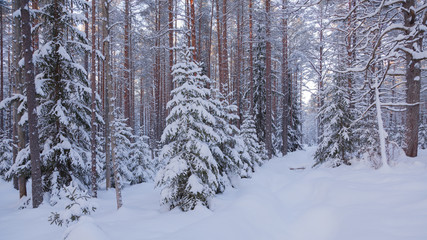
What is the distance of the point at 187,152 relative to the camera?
24.0 ft

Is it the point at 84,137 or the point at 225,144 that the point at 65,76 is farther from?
the point at 225,144

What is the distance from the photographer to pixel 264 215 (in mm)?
6820

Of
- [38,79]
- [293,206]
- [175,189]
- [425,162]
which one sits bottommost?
[293,206]

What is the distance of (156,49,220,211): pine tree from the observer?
272 inches

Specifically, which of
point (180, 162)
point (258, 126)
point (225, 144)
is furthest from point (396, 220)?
point (258, 126)

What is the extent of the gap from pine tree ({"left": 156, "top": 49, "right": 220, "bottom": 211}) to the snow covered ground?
540mm

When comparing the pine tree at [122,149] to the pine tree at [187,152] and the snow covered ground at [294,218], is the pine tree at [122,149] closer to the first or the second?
the snow covered ground at [294,218]

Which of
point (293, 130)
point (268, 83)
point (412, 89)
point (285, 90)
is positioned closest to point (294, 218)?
point (412, 89)

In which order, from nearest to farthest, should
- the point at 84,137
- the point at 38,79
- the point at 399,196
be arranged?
the point at 399,196, the point at 38,79, the point at 84,137

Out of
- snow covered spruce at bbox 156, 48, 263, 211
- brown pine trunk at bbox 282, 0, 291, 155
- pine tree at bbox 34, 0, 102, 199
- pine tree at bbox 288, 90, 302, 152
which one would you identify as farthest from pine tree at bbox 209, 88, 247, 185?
pine tree at bbox 288, 90, 302, 152

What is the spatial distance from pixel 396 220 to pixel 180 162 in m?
5.43

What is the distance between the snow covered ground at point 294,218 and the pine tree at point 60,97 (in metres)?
1.67

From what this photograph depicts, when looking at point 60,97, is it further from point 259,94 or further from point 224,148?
point 259,94

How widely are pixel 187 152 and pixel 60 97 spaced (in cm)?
599
